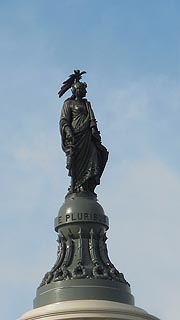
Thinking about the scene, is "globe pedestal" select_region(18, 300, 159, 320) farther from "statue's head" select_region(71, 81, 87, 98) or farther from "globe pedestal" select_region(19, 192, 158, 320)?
"statue's head" select_region(71, 81, 87, 98)

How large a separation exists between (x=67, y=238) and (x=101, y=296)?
180 centimetres

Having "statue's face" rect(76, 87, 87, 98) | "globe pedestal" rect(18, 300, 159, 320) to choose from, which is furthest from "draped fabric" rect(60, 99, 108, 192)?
"globe pedestal" rect(18, 300, 159, 320)

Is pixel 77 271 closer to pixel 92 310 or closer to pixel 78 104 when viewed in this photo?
pixel 92 310

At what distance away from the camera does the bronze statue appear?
20.0 meters

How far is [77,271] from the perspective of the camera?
1862 cm

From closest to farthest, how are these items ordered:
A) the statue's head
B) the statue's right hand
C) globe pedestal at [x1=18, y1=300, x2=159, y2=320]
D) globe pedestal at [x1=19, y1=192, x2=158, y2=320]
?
globe pedestal at [x1=18, y1=300, x2=159, y2=320], globe pedestal at [x1=19, y1=192, x2=158, y2=320], the statue's right hand, the statue's head

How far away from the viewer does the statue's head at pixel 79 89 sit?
20750 millimetres

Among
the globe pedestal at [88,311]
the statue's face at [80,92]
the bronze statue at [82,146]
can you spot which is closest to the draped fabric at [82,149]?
the bronze statue at [82,146]

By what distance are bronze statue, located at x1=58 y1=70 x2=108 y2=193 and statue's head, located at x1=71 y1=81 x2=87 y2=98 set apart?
0.78 ft

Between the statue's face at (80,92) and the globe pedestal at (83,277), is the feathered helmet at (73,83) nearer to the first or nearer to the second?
the statue's face at (80,92)

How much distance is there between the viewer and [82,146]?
2011cm

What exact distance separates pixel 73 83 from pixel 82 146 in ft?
6.10

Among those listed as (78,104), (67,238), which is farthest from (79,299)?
(78,104)

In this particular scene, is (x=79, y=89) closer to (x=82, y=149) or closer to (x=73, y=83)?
(x=73, y=83)
